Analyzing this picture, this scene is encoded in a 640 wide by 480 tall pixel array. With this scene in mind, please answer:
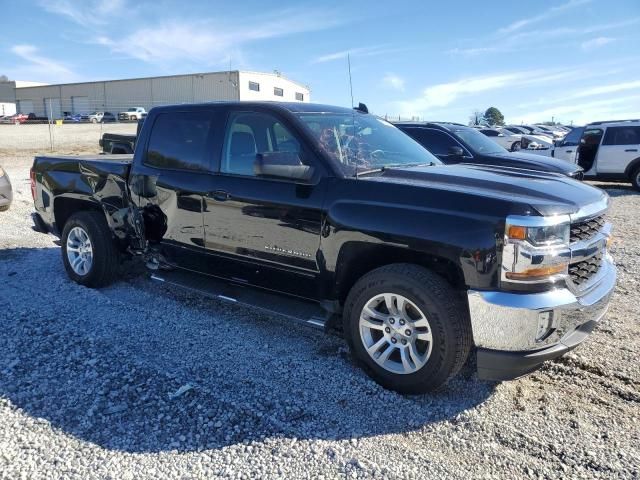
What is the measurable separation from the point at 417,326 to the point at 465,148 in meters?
6.66

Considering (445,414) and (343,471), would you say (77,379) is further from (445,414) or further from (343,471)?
(445,414)

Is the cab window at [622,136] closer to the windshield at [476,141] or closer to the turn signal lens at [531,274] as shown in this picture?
the windshield at [476,141]

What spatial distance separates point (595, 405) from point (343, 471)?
1751 mm

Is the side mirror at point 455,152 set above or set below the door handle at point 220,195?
above

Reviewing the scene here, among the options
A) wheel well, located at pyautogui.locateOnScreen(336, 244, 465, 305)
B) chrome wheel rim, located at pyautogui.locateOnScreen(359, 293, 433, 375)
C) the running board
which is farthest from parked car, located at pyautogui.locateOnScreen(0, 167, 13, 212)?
chrome wheel rim, located at pyautogui.locateOnScreen(359, 293, 433, 375)

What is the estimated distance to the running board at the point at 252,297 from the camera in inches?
147

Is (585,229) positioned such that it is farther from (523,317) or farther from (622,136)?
(622,136)

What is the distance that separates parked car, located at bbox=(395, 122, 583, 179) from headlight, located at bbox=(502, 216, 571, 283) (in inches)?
243

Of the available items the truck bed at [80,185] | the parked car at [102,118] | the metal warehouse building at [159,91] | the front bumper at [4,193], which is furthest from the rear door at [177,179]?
→ the parked car at [102,118]

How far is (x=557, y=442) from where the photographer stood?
2.90 meters

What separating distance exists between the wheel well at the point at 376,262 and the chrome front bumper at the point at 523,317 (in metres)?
0.28

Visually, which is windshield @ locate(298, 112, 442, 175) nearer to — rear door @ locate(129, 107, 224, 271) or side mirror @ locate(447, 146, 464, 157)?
rear door @ locate(129, 107, 224, 271)

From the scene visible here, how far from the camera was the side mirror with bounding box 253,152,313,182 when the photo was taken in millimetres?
3629

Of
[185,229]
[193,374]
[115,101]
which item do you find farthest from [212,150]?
[115,101]
